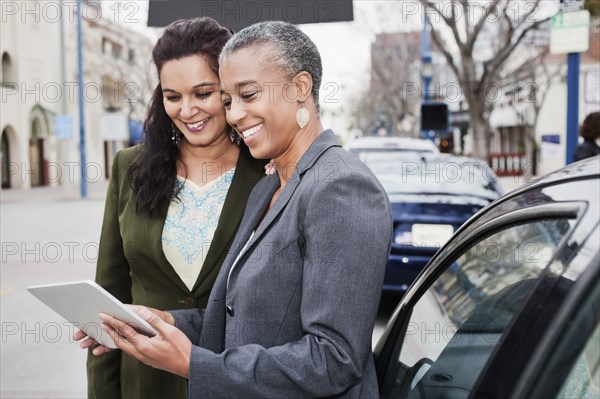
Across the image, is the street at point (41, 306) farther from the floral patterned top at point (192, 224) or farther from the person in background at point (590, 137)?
the floral patterned top at point (192, 224)

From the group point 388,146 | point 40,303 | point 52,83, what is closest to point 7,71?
point 52,83

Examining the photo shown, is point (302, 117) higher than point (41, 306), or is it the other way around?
point (302, 117)

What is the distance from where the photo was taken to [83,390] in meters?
4.65

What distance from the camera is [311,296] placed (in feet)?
4.60

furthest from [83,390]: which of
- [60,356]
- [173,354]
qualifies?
[173,354]

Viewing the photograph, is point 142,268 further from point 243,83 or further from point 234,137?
Result: point 243,83

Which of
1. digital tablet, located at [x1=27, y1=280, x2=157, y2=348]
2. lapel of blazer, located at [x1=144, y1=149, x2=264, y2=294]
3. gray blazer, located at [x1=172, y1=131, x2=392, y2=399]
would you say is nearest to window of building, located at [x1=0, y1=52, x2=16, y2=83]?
lapel of blazer, located at [x1=144, y1=149, x2=264, y2=294]

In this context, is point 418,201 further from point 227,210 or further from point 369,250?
point 369,250

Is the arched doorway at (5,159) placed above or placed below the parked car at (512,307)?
below

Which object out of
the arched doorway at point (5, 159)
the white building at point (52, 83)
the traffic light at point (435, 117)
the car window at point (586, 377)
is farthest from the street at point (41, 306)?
the arched doorway at point (5, 159)

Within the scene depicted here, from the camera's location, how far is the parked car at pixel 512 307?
41.8 inches

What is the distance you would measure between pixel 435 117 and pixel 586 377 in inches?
548

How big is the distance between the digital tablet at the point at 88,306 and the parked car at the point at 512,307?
27.6 inches

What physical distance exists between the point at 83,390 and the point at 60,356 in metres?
0.82
